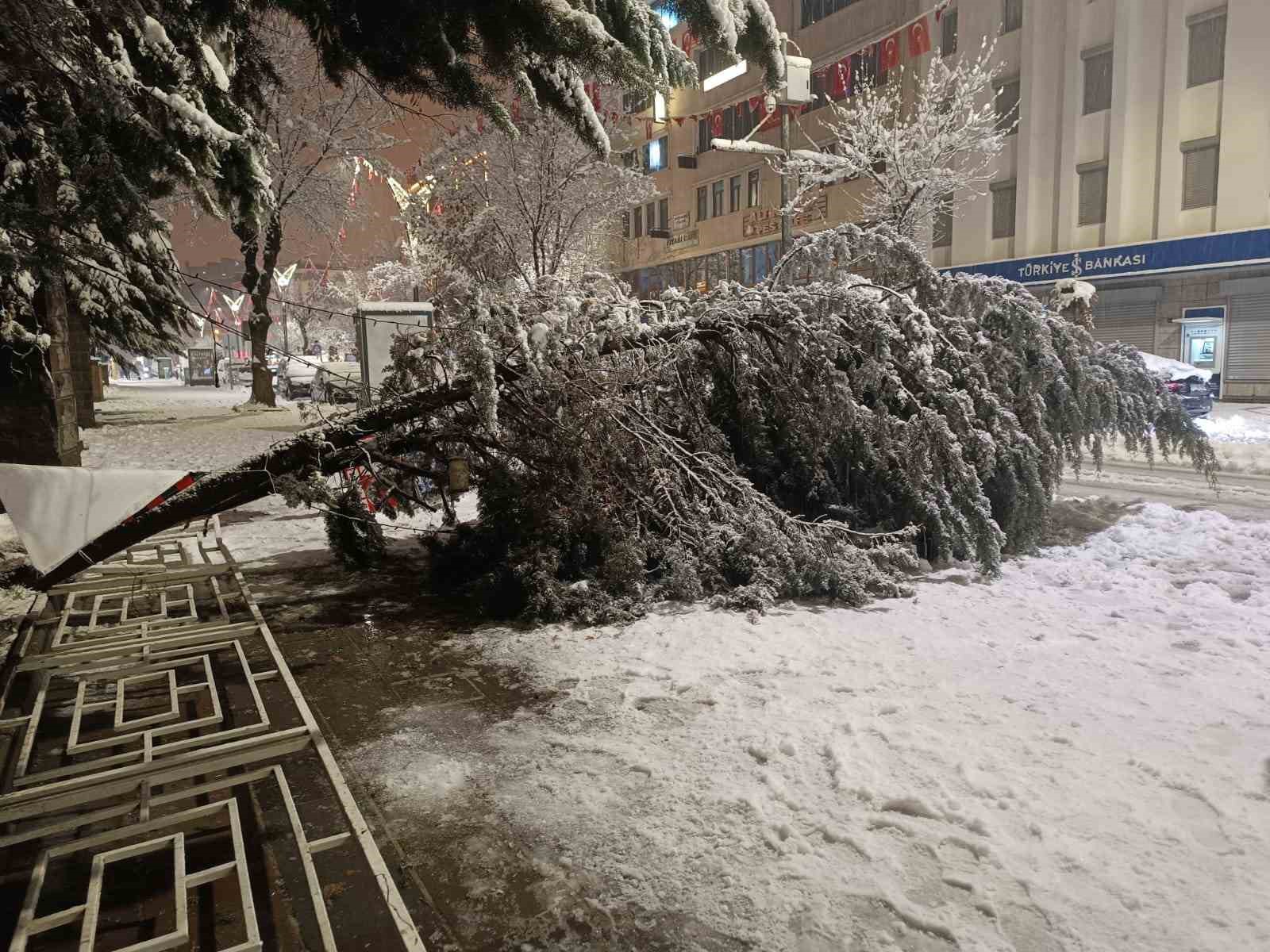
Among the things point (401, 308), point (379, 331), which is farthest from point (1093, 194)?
point (379, 331)

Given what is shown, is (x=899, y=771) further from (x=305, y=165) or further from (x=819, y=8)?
(x=819, y=8)

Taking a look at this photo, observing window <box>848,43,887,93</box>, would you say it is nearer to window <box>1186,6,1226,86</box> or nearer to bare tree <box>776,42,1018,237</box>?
bare tree <box>776,42,1018,237</box>

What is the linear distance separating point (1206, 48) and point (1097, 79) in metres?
3.13

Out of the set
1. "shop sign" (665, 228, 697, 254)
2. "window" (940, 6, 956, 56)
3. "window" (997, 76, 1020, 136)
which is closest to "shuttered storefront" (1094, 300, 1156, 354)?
"window" (997, 76, 1020, 136)

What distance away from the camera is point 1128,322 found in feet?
88.1

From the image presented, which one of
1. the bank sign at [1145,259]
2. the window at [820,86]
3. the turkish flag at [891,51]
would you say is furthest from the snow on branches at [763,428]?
the window at [820,86]

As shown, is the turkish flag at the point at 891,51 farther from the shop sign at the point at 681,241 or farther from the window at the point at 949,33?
the shop sign at the point at 681,241

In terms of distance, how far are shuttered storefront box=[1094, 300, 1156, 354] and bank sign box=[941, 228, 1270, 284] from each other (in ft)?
4.09

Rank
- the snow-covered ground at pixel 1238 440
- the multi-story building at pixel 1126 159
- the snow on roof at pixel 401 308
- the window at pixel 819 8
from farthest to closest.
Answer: the window at pixel 819 8, the multi-story building at pixel 1126 159, the snow on roof at pixel 401 308, the snow-covered ground at pixel 1238 440

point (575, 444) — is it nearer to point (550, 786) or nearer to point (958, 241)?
point (550, 786)

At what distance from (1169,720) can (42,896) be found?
504 cm

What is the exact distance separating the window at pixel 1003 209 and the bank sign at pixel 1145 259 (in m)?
1.23

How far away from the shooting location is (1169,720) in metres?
4.25

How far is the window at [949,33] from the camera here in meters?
29.6
